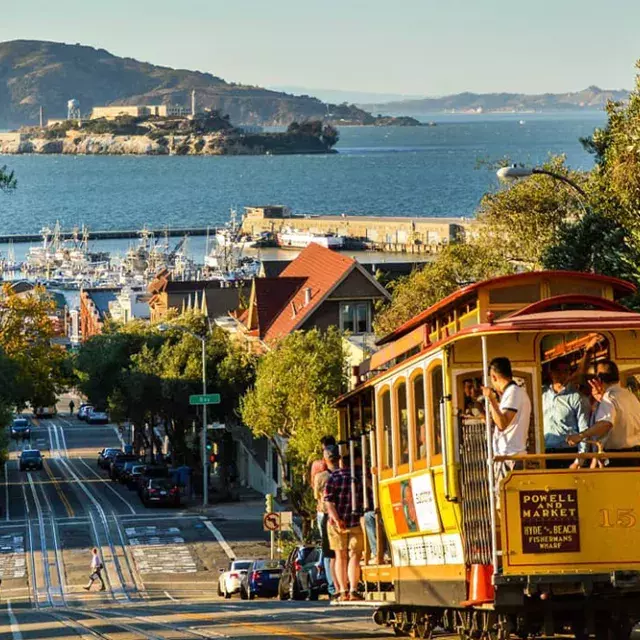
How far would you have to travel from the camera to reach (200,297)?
313 feet

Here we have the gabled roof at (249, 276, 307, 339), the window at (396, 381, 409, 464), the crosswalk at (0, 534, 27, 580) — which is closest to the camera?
the window at (396, 381, 409, 464)

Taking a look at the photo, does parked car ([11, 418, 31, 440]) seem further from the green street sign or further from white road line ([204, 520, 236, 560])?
the green street sign

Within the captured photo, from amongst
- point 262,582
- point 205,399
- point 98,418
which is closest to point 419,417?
point 262,582

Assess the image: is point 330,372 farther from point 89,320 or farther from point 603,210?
point 89,320

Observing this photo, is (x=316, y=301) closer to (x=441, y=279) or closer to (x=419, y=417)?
(x=441, y=279)

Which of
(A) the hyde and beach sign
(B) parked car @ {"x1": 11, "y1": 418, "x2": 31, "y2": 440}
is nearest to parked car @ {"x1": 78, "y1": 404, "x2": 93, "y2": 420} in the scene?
(B) parked car @ {"x1": 11, "y1": 418, "x2": 31, "y2": 440}

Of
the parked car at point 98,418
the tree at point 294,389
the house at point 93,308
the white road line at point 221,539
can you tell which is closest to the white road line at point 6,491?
the white road line at point 221,539

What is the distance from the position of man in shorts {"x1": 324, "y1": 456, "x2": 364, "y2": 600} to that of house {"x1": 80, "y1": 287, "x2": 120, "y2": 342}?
131986mm

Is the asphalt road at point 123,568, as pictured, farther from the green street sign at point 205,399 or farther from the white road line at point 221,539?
the green street sign at point 205,399

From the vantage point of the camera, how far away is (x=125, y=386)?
81.1m

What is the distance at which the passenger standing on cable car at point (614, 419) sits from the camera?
14883 mm

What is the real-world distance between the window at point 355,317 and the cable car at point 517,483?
5436 centimetres

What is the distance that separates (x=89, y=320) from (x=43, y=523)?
100757 mm

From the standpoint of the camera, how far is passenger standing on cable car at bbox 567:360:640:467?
14.9 m
